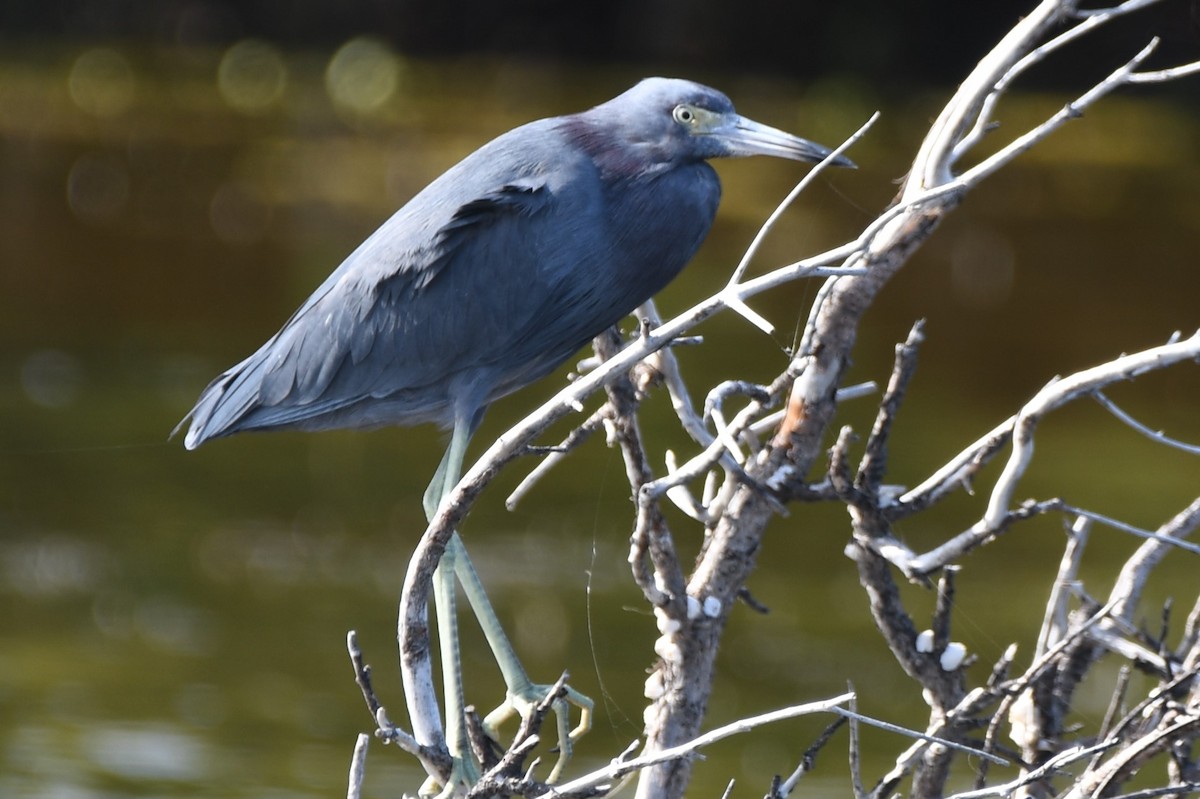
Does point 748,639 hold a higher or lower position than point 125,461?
lower

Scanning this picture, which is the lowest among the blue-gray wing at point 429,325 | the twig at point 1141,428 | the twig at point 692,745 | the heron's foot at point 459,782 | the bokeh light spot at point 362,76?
the twig at point 692,745

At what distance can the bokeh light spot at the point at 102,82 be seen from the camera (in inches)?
466

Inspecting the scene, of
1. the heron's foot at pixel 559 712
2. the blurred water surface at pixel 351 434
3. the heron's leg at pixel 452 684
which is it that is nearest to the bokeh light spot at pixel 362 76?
the blurred water surface at pixel 351 434

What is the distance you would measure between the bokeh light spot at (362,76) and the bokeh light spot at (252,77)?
0.37 metres

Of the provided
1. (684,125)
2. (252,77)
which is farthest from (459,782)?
(252,77)

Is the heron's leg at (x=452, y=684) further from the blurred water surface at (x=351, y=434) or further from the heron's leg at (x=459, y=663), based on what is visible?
the blurred water surface at (x=351, y=434)

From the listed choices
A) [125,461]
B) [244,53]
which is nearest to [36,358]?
[125,461]

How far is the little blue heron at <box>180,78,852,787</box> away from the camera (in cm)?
258

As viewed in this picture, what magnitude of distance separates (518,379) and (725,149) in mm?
536

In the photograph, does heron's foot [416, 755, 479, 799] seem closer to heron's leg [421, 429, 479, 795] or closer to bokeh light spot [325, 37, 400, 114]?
heron's leg [421, 429, 479, 795]

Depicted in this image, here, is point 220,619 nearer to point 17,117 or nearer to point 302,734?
point 302,734

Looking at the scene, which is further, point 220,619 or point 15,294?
point 15,294

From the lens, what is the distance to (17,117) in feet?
38.3

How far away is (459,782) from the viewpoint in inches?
87.2
